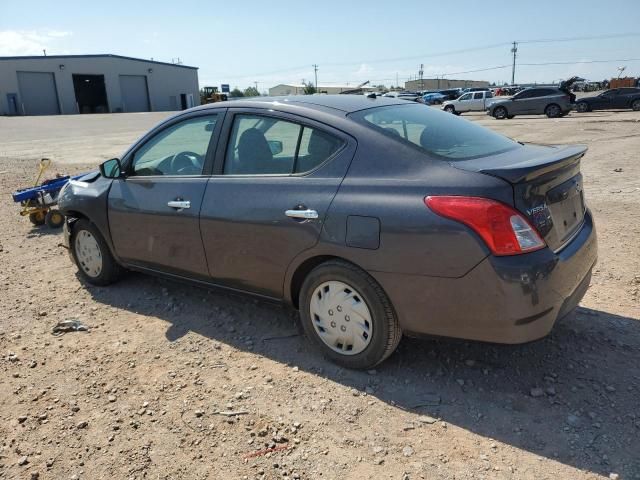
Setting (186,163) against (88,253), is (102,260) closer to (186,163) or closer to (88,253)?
(88,253)

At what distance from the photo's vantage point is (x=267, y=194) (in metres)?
3.31

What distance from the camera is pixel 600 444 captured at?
8.16 ft

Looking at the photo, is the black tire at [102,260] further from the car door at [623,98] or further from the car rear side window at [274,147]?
the car door at [623,98]

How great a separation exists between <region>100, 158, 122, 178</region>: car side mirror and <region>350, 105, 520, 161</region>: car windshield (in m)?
2.21

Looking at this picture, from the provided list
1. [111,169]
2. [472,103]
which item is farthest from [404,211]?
[472,103]

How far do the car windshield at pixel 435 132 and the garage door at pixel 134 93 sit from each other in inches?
2520

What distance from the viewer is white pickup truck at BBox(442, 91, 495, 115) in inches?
1469

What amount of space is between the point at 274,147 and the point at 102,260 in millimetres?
2174

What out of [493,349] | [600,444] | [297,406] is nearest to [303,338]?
[297,406]

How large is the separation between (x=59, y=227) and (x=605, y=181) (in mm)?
8873

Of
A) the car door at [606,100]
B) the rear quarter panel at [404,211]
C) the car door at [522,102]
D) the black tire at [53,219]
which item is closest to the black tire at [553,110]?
the car door at [522,102]

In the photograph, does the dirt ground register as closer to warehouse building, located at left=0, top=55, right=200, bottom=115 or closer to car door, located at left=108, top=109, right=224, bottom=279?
car door, located at left=108, top=109, right=224, bottom=279

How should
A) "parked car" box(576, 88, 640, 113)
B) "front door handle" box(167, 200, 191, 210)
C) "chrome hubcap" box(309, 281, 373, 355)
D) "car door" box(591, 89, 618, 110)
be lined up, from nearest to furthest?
"chrome hubcap" box(309, 281, 373, 355), "front door handle" box(167, 200, 191, 210), "parked car" box(576, 88, 640, 113), "car door" box(591, 89, 618, 110)

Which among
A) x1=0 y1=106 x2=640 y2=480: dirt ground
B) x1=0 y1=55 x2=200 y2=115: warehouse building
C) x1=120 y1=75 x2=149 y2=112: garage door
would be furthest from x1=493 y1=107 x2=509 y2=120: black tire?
x1=120 y1=75 x2=149 y2=112: garage door
